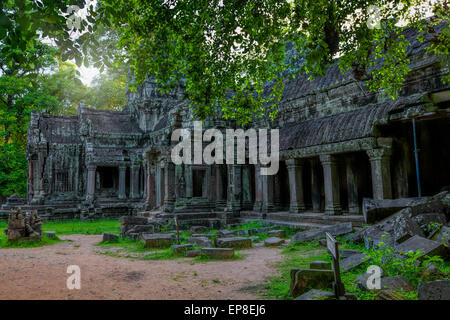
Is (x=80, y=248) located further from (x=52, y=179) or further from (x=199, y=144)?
(x=52, y=179)

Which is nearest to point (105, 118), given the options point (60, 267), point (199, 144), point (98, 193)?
point (98, 193)

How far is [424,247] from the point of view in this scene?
17.7 feet

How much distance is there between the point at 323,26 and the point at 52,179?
23223 millimetres

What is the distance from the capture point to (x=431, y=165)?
1141 cm

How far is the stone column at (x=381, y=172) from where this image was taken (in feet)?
34.1

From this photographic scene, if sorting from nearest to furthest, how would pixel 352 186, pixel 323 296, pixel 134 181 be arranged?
pixel 323 296 < pixel 352 186 < pixel 134 181

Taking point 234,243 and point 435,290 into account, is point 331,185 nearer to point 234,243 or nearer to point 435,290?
point 234,243

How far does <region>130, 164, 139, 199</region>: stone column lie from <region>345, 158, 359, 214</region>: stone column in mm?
16768

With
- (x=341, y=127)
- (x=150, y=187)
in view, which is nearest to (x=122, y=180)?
(x=150, y=187)

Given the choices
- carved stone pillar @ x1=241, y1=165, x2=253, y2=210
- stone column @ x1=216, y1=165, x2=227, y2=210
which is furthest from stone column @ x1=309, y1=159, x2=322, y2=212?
stone column @ x1=216, y1=165, x2=227, y2=210

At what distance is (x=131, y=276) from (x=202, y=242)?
365 centimetres

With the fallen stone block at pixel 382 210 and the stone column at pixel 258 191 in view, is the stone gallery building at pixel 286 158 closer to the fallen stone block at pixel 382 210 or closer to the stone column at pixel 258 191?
the stone column at pixel 258 191

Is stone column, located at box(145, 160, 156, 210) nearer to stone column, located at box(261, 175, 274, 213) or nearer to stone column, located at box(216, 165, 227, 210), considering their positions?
stone column, located at box(216, 165, 227, 210)

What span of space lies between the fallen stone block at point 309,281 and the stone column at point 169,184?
11.5 m
